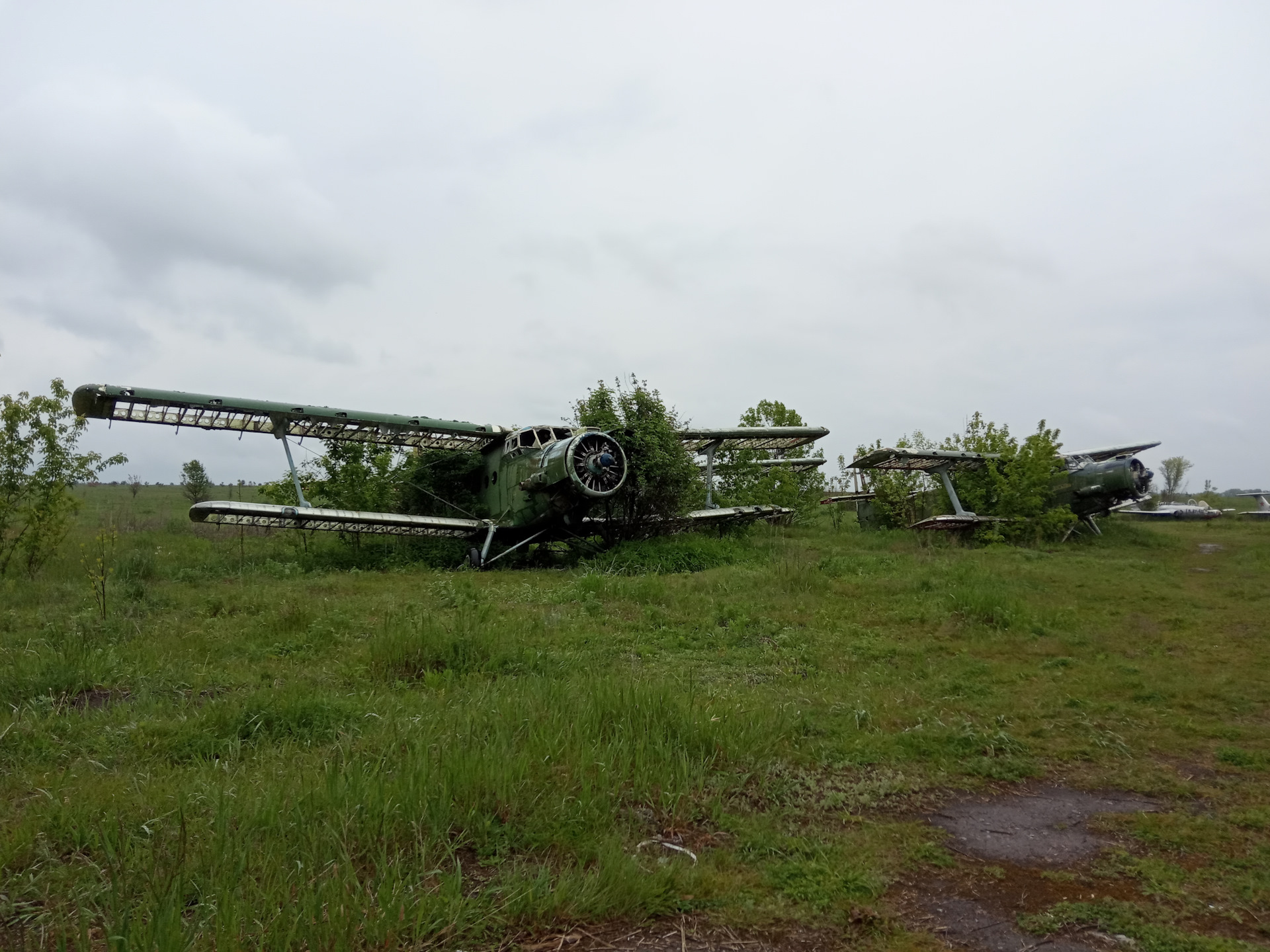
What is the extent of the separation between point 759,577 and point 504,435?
322 inches

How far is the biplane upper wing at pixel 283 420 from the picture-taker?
549 inches

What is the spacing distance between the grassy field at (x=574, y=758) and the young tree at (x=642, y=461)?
7002 mm

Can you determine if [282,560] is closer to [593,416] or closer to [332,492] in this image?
[332,492]

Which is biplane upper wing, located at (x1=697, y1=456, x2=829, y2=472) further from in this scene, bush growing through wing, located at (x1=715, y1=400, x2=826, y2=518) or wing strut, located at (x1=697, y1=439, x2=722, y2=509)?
wing strut, located at (x1=697, y1=439, x2=722, y2=509)

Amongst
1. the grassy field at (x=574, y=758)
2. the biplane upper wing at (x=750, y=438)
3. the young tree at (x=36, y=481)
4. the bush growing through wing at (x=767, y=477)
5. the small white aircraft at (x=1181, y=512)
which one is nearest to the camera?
the grassy field at (x=574, y=758)

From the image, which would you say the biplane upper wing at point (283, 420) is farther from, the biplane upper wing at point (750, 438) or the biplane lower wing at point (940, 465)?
the biplane lower wing at point (940, 465)

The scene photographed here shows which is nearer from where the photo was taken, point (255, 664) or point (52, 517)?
point (255, 664)

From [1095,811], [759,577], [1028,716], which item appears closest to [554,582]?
[759,577]

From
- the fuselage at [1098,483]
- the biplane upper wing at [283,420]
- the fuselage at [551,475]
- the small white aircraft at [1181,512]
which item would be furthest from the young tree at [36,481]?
the small white aircraft at [1181,512]

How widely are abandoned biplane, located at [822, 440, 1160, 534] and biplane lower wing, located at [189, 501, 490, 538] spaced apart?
40.2ft

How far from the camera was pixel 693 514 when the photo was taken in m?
19.1

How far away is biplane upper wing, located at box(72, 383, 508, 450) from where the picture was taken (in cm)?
1395

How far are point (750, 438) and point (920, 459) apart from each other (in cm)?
567

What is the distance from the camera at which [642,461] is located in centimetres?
1770
